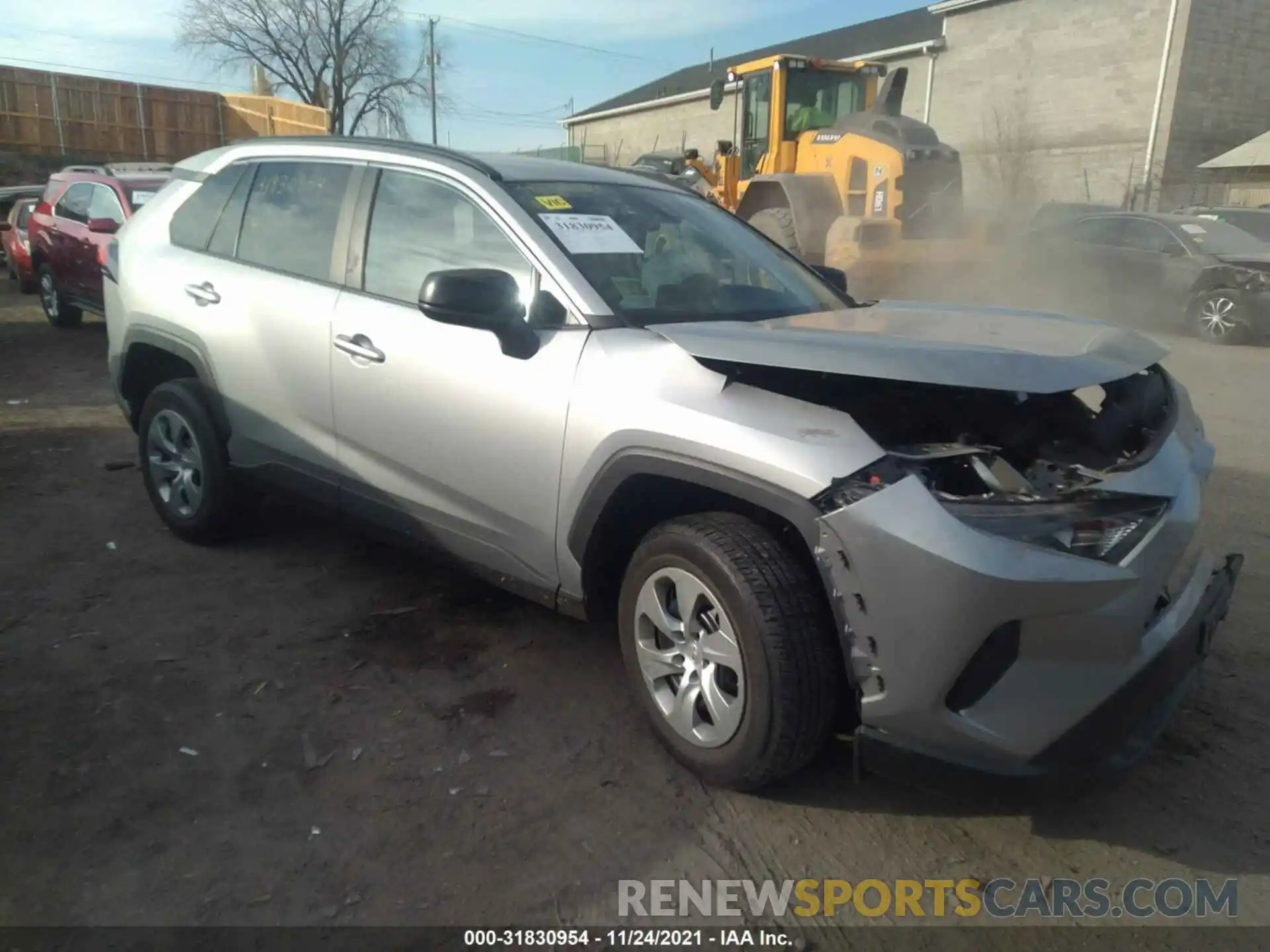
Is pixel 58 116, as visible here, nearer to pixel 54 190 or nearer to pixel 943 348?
pixel 54 190

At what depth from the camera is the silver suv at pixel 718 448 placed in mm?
2262

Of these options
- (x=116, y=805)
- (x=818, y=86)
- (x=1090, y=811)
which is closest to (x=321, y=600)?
(x=116, y=805)

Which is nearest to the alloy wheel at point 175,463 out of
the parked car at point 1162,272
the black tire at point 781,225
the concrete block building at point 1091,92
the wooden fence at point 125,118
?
the black tire at point 781,225

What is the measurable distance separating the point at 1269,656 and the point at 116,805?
3.95 metres

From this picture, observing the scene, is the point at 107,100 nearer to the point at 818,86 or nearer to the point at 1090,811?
the point at 818,86

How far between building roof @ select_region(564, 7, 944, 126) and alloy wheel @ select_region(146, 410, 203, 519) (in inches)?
969

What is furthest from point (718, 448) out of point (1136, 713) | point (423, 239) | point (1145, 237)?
point (1145, 237)

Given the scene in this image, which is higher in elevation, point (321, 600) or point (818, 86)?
point (818, 86)

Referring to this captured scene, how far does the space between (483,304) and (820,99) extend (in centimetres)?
1102

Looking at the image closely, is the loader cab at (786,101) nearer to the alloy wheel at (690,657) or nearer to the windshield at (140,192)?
the windshield at (140,192)

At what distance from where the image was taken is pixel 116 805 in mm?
2719

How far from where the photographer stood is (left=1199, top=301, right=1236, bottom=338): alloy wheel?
36.6 ft

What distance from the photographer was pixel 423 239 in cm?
354

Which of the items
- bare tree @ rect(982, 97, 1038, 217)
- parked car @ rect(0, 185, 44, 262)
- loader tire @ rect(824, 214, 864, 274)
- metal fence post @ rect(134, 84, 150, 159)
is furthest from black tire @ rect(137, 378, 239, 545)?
metal fence post @ rect(134, 84, 150, 159)
